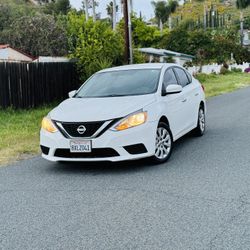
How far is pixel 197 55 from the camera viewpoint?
48531 millimetres

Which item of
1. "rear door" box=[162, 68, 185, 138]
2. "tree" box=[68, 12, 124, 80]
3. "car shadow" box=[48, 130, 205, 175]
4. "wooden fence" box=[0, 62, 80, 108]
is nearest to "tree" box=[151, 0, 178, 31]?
"tree" box=[68, 12, 124, 80]

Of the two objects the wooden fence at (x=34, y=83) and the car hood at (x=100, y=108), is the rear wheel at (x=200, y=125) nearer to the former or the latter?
the car hood at (x=100, y=108)

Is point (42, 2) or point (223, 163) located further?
point (42, 2)

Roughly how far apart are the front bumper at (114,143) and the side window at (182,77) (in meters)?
2.27

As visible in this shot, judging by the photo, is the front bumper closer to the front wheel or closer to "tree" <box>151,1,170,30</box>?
the front wheel

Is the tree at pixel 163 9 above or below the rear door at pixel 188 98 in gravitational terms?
above

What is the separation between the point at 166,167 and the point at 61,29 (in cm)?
2958

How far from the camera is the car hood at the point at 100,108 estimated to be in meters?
6.94

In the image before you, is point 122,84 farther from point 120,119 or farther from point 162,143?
point 120,119

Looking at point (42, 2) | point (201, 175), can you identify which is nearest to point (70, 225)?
point (201, 175)

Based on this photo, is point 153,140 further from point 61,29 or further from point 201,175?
point 61,29

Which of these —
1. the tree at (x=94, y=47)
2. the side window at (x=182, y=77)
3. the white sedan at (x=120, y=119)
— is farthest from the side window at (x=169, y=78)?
the tree at (x=94, y=47)

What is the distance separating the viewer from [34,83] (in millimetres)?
16562

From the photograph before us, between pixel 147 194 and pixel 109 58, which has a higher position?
pixel 109 58
